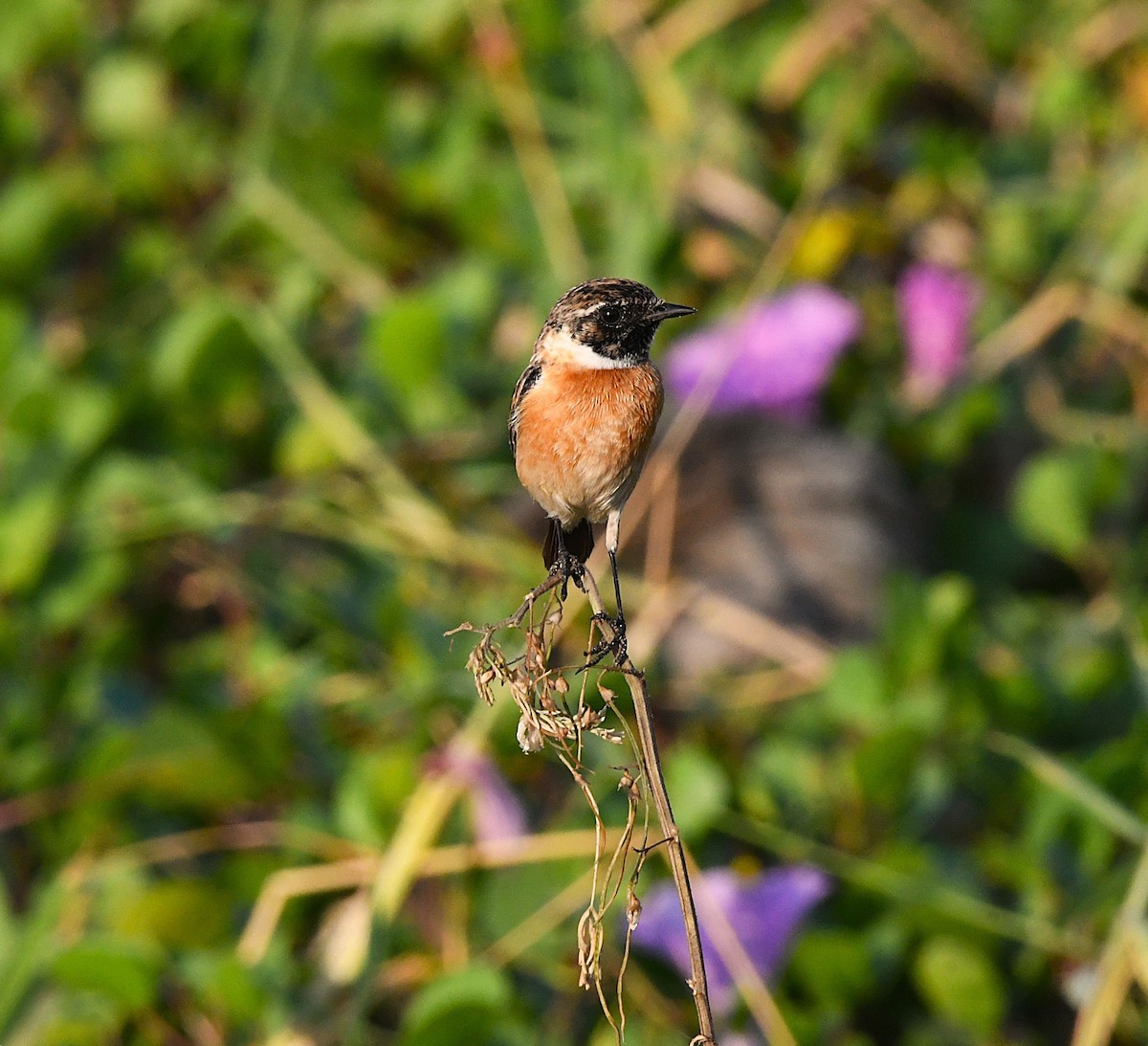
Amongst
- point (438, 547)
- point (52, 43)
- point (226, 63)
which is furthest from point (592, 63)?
point (52, 43)

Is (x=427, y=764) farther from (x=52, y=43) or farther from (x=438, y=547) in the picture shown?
(x=52, y=43)

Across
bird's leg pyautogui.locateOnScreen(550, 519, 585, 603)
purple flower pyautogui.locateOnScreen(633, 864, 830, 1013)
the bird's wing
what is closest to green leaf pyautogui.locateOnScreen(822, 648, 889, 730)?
purple flower pyautogui.locateOnScreen(633, 864, 830, 1013)

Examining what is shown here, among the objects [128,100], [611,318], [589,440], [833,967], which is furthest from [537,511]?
[128,100]

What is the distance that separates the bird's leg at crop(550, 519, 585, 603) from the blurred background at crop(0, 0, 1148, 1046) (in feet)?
3.72

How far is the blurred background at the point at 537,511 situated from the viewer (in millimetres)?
2854

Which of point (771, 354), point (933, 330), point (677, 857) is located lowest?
point (677, 857)

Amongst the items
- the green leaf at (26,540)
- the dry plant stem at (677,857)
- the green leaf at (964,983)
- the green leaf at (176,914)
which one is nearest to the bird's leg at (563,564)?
the dry plant stem at (677,857)

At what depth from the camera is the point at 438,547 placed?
12.3 ft

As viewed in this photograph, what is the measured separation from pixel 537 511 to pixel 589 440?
2211mm

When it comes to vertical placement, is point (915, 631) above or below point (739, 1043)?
above

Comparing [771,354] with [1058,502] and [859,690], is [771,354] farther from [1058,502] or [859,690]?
[859,690]

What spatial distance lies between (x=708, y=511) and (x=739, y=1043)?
5.10 ft

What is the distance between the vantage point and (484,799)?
9.97 ft

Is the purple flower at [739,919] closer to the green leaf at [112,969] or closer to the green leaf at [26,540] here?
the green leaf at [112,969]
